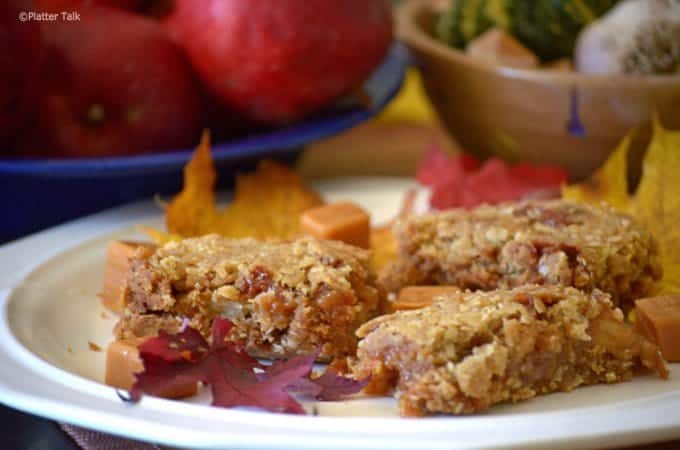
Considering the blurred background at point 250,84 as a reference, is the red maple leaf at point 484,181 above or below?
below

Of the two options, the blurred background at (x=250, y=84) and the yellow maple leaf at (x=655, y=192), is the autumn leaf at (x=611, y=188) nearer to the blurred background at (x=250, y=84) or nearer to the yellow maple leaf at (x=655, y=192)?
the yellow maple leaf at (x=655, y=192)

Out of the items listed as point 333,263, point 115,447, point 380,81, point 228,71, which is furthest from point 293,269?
point 380,81

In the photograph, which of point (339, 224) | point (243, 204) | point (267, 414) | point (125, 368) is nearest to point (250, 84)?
point (243, 204)

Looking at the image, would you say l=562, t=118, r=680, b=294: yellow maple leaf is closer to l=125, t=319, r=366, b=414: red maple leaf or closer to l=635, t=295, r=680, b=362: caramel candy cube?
l=635, t=295, r=680, b=362: caramel candy cube

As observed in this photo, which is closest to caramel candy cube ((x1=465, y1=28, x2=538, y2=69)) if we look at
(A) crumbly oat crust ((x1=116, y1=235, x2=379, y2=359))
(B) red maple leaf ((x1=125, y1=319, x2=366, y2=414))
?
(A) crumbly oat crust ((x1=116, y1=235, x2=379, y2=359))

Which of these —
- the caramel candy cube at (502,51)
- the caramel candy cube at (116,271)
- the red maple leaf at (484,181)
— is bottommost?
the red maple leaf at (484,181)

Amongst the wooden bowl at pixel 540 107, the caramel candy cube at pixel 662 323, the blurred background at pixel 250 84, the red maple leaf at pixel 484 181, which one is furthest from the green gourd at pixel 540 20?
the caramel candy cube at pixel 662 323

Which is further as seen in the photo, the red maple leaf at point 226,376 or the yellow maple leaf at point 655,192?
the yellow maple leaf at point 655,192

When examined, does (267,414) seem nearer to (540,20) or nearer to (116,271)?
(116,271)
